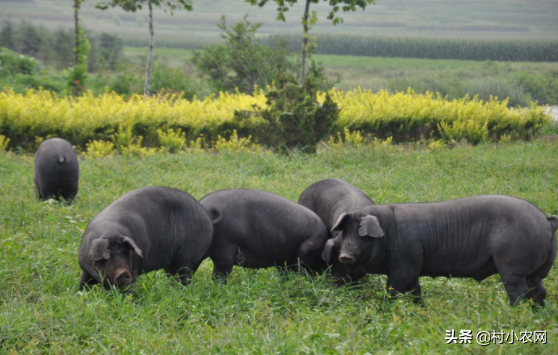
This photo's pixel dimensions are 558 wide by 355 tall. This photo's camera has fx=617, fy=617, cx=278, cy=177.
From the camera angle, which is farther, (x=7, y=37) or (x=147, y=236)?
(x=7, y=37)

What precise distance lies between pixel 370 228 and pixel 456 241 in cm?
78

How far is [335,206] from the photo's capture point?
237 inches

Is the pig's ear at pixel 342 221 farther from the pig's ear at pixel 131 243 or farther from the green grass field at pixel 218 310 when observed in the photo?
the pig's ear at pixel 131 243

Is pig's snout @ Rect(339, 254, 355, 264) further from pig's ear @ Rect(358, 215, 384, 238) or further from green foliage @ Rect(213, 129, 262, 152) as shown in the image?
green foliage @ Rect(213, 129, 262, 152)

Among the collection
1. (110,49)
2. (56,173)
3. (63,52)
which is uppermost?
(56,173)

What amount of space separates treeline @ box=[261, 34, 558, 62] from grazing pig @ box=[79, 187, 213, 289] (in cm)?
1949

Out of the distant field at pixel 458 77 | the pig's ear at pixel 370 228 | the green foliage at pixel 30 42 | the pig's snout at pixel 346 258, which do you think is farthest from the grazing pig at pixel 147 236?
the green foliage at pixel 30 42

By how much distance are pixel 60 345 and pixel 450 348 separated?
2470mm

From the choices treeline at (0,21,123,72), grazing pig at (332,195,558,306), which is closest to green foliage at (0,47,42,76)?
treeline at (0,21,123,72)

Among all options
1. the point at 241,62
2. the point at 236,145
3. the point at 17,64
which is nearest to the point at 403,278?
the point at 236,145

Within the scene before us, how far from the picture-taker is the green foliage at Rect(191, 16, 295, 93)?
1897 cm

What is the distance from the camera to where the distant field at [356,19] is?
113ft

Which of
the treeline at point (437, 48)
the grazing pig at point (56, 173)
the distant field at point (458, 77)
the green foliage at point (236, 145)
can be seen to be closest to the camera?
the grazing pig at point (56, 173)

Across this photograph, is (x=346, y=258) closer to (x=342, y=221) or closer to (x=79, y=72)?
(x=342, y=221)
